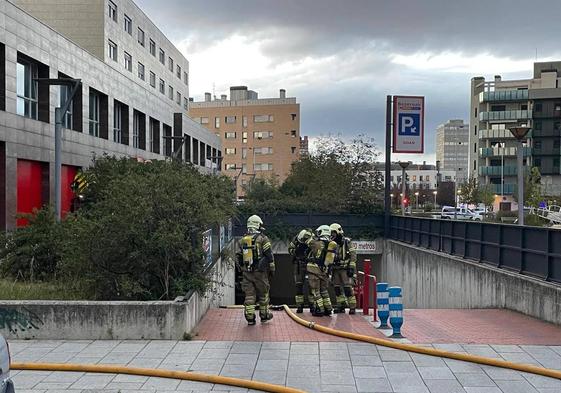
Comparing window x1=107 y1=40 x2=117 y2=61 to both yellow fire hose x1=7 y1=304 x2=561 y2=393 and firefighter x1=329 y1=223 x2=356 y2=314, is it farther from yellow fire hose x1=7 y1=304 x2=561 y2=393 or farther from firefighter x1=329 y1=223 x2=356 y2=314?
yellow fire hose x1=7 y1=304 x2=561 y2=393

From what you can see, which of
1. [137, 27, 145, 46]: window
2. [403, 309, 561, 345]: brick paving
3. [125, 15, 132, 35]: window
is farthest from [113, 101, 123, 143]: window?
[403, 309, 561, 345]: brick paving

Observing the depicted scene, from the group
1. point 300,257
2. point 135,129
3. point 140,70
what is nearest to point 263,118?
point 140,70

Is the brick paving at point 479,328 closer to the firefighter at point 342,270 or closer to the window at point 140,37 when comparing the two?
the firefighter at point 342,270

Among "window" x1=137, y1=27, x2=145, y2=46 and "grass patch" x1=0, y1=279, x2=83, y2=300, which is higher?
"window" x1=137, y1=27, x2=145, y2=46

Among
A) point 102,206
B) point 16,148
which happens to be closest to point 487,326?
point 102,206

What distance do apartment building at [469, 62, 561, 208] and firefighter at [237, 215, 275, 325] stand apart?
6586cm

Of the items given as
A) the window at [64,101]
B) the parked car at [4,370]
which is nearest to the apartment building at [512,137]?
the window at [64,101]

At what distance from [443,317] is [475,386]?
17.3 ft

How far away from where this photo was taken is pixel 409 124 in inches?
1082

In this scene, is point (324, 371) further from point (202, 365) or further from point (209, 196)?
point (209, 196)

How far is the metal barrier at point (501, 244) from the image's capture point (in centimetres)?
1104

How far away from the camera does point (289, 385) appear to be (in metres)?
6.51

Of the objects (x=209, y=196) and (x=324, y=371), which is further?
(x=209, y=196)

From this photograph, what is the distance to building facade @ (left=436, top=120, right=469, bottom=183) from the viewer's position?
174250 mm
